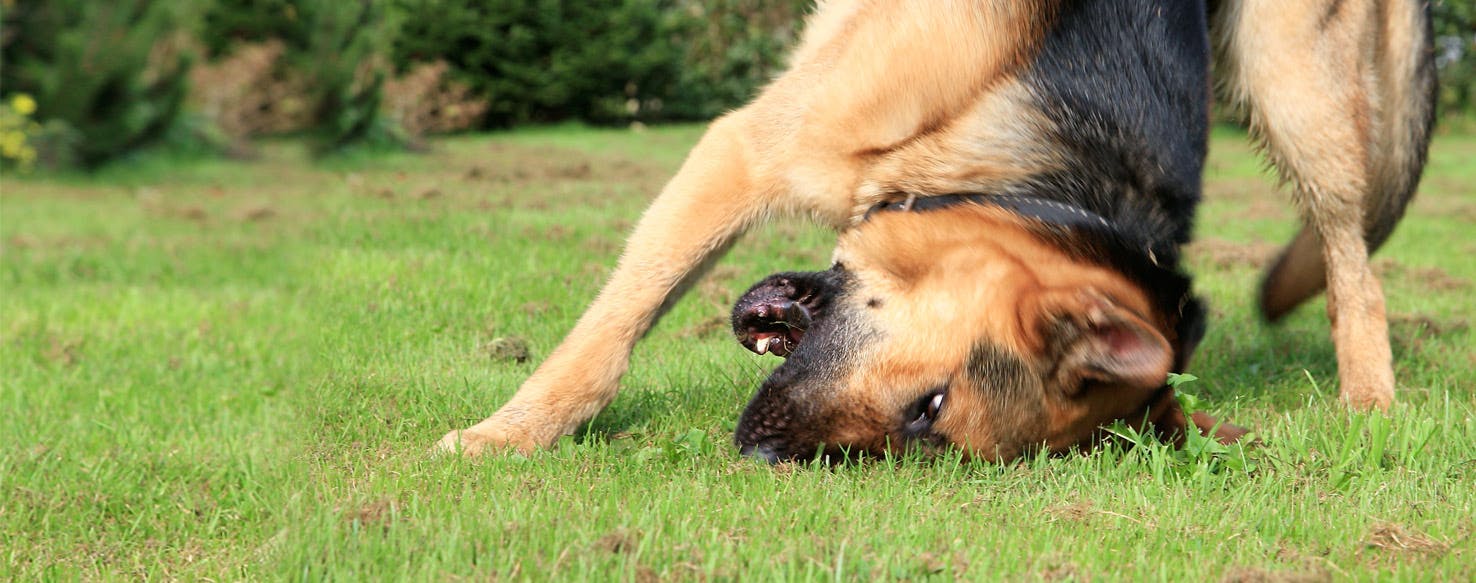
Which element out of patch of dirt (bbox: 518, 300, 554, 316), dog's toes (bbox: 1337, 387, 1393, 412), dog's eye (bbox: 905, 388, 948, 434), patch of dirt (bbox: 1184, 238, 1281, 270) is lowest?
patch of dirt (bbox: 1184, 238, 1281, 270)

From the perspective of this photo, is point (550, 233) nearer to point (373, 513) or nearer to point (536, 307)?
point (536, 307)

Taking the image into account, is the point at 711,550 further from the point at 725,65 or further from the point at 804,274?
the point at 725,65

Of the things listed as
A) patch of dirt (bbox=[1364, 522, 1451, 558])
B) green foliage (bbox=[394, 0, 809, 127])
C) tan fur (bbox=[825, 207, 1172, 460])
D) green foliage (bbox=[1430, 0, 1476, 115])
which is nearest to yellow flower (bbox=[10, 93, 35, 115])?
green foliage (bbox=[394, 0, 809, 127])

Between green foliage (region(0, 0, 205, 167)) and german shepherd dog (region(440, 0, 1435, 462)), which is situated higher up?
german shepherd dog (region(440, 0, 1435, 462))

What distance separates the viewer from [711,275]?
6254 mm

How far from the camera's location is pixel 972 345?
2.96 meters

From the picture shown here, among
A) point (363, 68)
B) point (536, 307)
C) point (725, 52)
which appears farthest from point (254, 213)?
point (725, 52)

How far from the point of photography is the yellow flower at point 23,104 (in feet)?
33.8

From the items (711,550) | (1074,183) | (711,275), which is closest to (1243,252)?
(711,275)

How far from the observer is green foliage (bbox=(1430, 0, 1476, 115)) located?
54.0 feet

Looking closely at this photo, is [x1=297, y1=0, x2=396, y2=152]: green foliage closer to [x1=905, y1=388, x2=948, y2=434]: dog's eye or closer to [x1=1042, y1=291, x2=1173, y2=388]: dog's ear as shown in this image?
[x1=905, y1=388, x2=948, y2=434]: dog's eye

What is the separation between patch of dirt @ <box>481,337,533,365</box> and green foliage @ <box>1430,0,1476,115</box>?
15351 mm

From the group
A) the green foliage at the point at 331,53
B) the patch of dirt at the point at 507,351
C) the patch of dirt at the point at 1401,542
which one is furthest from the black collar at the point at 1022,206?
the green foliage at the point at 331,53

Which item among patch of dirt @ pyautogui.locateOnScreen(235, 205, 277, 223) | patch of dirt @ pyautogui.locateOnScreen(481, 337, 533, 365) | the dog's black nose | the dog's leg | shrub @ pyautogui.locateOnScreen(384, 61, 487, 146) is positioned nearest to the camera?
the dog's black nose
